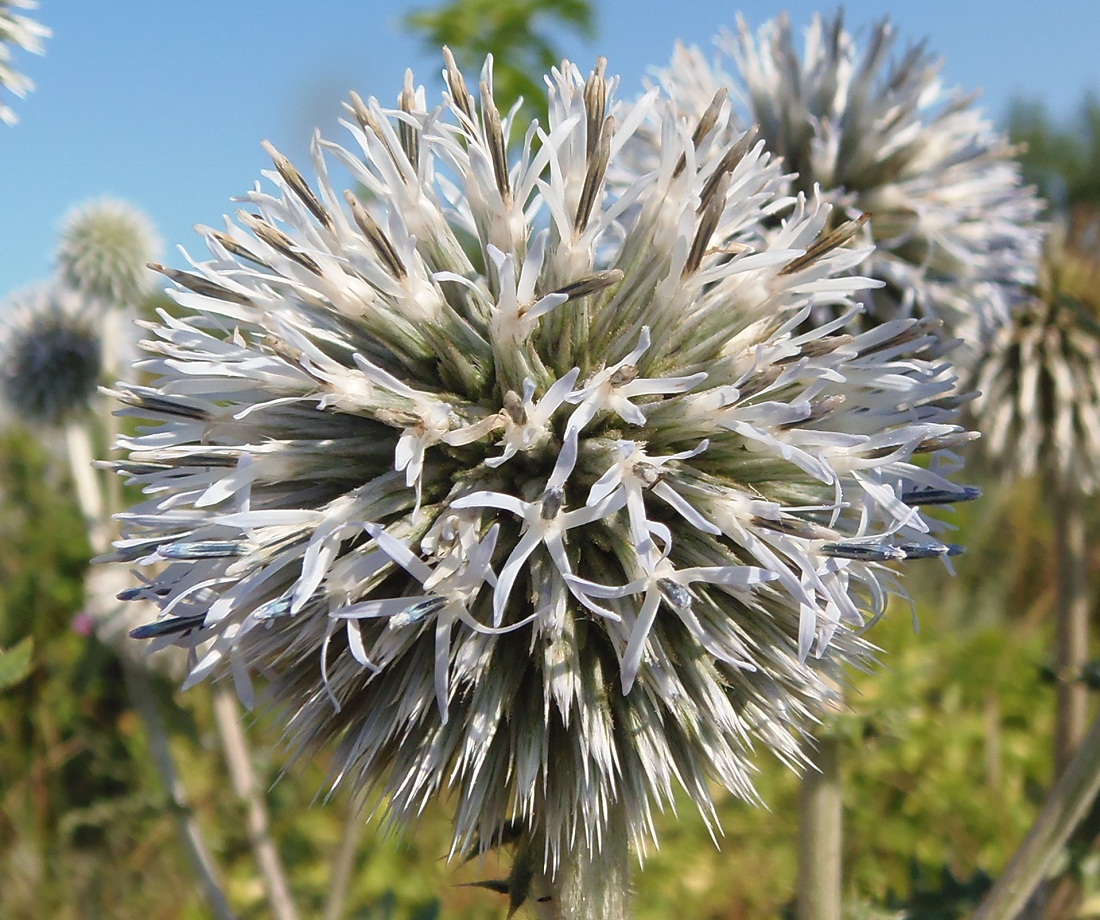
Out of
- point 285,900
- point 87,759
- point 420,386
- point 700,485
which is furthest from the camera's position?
point 87,759

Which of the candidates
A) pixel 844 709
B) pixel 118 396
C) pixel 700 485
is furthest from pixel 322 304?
pixel 844 709

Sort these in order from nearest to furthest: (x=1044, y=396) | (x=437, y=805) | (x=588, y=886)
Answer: (x=588, y=886), (x=1044, y=396), (x=437, y=805)

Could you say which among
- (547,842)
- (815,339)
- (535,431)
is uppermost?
(815,339)

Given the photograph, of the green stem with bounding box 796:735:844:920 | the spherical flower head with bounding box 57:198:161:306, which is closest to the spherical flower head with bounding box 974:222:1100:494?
the green stem with bounding box 796:735:844:920

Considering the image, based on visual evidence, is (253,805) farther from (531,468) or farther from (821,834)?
(531,468)

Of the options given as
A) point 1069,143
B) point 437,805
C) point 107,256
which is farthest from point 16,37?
→ point 1069,143

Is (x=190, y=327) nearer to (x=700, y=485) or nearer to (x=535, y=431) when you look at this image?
(x=535, y=431)

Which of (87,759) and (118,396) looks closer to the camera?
(118,396)
